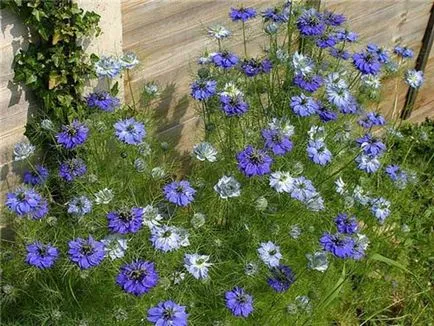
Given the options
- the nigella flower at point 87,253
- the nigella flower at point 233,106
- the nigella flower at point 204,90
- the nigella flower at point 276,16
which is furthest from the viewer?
the nigella flower at point 276,16

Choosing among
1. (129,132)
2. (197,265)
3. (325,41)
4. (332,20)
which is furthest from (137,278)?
(332,20)

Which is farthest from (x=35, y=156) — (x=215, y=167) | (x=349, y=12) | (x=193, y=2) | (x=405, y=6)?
(x=405, y=6)

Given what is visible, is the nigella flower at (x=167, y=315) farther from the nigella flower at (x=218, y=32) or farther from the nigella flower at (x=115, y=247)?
the nigella flower at (x=218, y=32)

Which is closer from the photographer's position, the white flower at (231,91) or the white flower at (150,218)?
the white flower at (150,218)

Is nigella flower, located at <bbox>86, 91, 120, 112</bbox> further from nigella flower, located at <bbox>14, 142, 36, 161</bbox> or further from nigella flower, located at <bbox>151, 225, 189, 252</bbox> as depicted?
nigella flower, located at <bbox>151, 225, 189, 252</bbox>

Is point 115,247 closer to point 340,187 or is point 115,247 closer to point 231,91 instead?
point 231,91

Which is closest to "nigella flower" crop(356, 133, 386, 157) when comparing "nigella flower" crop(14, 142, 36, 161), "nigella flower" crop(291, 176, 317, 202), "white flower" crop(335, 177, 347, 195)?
"white flower" crop(335, 177, 347, 195)

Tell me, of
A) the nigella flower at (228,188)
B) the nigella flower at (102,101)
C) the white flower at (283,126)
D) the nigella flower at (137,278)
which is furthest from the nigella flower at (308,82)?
the nigella flower at (137,278)
